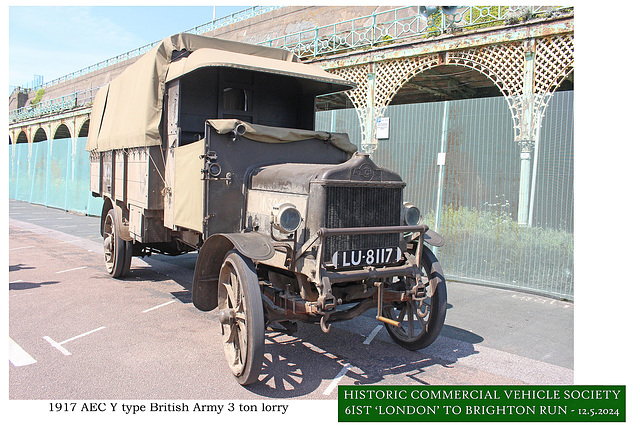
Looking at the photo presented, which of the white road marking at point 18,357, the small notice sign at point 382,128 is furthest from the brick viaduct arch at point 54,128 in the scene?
the white road marking at point 18,357

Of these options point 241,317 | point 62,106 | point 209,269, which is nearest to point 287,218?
point 241,317

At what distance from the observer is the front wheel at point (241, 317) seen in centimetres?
375

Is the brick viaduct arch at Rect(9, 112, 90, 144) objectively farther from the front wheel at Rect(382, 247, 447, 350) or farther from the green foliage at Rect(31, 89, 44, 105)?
the front wheel at Rect(382, 247, 447, 350)

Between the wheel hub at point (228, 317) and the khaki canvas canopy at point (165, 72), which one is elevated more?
the khaki canvas canopy at point (165, 72)

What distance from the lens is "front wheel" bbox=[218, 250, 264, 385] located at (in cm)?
375

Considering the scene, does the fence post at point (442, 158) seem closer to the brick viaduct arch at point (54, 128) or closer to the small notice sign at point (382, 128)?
the small notice sign at point (382, 128)

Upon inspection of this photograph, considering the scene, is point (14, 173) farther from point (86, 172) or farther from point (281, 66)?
point (281, 66)

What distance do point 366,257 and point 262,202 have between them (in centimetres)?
117

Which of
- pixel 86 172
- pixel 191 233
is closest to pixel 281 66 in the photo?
pixel 191 233

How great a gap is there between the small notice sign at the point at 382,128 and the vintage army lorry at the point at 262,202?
2.91m

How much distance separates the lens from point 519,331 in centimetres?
554

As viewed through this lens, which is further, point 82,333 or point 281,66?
point 281,66

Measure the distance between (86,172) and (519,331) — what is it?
16349 mm

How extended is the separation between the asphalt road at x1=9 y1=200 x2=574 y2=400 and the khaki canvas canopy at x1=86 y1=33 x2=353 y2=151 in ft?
7.13
